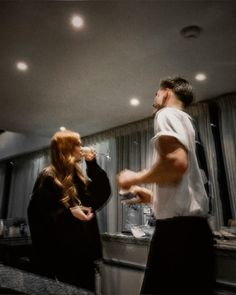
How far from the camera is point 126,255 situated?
259 centimetres

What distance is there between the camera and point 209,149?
134 inches

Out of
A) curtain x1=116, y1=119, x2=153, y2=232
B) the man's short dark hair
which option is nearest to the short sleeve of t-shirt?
the man's short dark hair

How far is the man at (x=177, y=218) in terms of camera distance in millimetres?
917

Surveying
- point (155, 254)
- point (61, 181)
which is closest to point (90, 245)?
point (61, 181)

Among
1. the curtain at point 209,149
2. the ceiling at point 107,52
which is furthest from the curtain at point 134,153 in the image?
the curtain at point 209,149

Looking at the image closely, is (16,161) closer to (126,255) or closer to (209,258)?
(126,255)

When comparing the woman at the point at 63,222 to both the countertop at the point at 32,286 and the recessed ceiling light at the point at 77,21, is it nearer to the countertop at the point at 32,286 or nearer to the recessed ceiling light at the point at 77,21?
the recessed ceiling light at the point at 77,21

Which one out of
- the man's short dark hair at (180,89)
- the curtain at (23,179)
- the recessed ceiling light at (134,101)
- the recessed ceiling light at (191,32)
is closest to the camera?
the man's short dark hair at (180,89)

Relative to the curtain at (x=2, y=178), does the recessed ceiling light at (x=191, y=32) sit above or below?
above

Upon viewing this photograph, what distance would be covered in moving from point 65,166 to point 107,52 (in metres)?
1.17

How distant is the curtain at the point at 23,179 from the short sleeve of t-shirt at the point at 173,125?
5036 mm

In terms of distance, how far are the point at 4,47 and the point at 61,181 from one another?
4.54ft

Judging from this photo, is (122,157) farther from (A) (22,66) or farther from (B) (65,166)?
(B) (65,166)

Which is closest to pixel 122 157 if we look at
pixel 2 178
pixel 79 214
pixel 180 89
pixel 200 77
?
pixel 200 77
